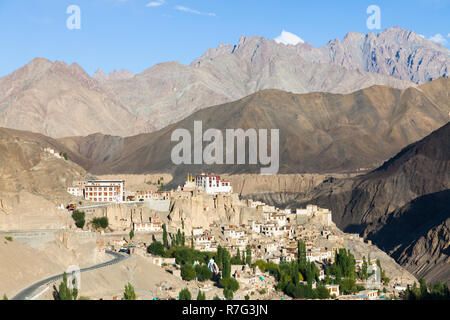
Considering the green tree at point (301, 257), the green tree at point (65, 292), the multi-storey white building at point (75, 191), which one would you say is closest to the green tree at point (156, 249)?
the green tree at point (301, 257)

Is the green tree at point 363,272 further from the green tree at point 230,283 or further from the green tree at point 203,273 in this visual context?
the green tree at point 230,283

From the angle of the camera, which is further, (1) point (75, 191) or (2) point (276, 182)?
(2) point (276, 182)

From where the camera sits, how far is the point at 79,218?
88.9 metres

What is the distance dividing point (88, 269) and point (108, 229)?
28.8 meters

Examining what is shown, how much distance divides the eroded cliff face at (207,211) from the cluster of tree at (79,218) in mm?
10266

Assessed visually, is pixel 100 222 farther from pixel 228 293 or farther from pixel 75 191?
pixel 228 293

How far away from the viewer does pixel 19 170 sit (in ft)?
410

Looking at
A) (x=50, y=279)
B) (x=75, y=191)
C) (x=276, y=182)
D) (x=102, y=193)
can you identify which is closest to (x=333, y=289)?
(x=50, y=279)

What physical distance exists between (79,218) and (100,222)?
3.43 meters

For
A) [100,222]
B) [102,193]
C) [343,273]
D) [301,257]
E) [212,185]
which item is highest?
[212,185]

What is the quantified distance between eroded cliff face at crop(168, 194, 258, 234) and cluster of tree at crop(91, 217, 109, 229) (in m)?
7.38

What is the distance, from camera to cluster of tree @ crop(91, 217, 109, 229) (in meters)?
90.9

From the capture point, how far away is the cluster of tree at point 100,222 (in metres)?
90.9
